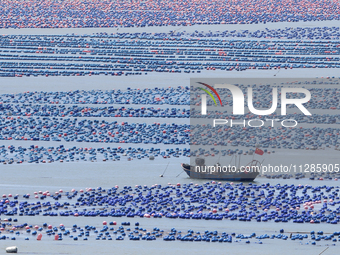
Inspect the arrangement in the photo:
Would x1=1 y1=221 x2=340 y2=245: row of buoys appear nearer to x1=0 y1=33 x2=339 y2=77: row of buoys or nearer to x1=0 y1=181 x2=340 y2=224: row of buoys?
x1=0 y1=181 x2=340 y2=224: row of buoys

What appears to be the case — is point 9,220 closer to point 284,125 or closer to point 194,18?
point 284,125

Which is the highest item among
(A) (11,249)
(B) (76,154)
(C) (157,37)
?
(C) (157,37)

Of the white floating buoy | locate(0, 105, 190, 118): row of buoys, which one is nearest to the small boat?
the white floating buoy

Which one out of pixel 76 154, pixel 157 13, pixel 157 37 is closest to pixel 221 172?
pixel 76 154

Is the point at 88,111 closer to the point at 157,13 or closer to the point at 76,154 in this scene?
the point at 76,154

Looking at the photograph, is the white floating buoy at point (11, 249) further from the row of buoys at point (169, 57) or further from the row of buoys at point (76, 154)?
the row of buoys at point (169, 57)

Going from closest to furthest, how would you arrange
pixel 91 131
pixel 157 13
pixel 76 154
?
pixel 76 154 < pixel 91 131 < pixel 157 13

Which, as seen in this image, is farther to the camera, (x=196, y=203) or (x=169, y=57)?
(x=169, y=57)
